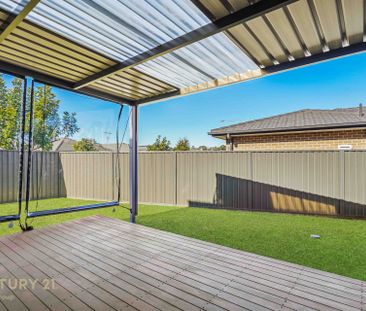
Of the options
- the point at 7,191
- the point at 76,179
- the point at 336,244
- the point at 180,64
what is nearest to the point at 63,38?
the point at 180,64

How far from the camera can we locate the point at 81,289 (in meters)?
2.25

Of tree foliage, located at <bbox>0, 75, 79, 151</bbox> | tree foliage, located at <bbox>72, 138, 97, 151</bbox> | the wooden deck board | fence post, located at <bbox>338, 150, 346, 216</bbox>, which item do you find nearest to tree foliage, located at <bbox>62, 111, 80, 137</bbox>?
tree foliage, located at <bbox>0, 75, 79, 151</bbox>

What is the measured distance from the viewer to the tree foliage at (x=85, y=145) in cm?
605

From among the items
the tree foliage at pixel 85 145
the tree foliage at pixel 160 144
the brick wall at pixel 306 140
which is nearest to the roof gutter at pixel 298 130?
the brick wall at pixel 306 140

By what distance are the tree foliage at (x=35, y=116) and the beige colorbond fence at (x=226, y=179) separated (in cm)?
42

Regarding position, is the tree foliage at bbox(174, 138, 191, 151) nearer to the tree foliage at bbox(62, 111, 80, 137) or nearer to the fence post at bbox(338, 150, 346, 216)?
the fence post at bbox(338, 150, 346, 216)

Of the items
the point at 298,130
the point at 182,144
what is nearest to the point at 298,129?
the point at 298,130

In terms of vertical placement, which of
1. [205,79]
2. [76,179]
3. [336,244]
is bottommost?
[336,244]

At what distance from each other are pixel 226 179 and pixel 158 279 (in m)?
4.97

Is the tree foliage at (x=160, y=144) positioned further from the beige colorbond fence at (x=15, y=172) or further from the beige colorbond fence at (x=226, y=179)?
the beige colorbond fence at (x=15, y=172)

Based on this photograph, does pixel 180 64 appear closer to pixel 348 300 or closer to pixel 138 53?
pixel 138 53

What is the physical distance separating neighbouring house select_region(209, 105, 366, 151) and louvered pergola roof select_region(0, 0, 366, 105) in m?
5.25

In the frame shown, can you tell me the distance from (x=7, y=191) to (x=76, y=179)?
314 cm

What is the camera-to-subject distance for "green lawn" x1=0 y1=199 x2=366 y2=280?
3.26m
